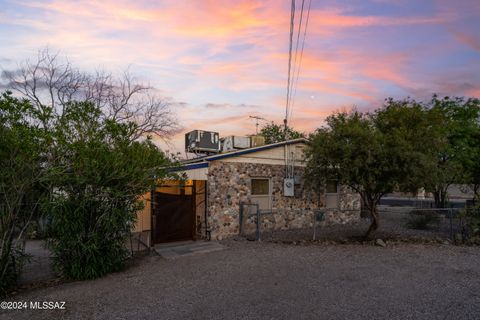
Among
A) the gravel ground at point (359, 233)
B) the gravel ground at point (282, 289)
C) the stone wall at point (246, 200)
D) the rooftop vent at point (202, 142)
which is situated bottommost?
the gravel ground at point (359, 233)

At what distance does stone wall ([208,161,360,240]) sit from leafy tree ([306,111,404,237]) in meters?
2.13

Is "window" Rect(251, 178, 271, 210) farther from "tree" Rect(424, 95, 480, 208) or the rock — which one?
"tree" Rect(424, 95, 480, 208)

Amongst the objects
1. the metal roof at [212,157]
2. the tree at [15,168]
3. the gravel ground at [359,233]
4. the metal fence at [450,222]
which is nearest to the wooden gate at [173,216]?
the metal roof at [212,157]

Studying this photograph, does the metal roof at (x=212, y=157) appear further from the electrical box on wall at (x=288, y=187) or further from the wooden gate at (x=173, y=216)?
the electrical box on wall at (x=288, y=187)

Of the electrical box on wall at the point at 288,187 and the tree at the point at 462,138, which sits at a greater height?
the tree at the point at 462,138

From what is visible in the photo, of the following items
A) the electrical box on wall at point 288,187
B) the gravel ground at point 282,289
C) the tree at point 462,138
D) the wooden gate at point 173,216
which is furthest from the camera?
the tree at point 462,138

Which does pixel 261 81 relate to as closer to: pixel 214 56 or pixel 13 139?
pixel 214 56

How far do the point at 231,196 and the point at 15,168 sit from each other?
22.8 feet

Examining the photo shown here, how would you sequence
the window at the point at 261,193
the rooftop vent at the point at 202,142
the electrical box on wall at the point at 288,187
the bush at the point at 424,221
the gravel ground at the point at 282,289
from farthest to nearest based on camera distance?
1. the bush at the point at 424,221
2. the electrical box on wall at the point at 288,187
3. the window at the point at 261,193
4. the rooftop vent at the point at 202,142
5. the gravel ground at the point at 282,289

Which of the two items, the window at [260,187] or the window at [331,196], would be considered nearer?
the window at [260,187]

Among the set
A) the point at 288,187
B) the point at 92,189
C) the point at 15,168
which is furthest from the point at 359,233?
the point at 15,168

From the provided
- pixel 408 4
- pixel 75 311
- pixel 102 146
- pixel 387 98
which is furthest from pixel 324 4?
pixel 75 311

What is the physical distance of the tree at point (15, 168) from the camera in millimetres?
5430

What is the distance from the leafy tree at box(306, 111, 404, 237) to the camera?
9.02m
